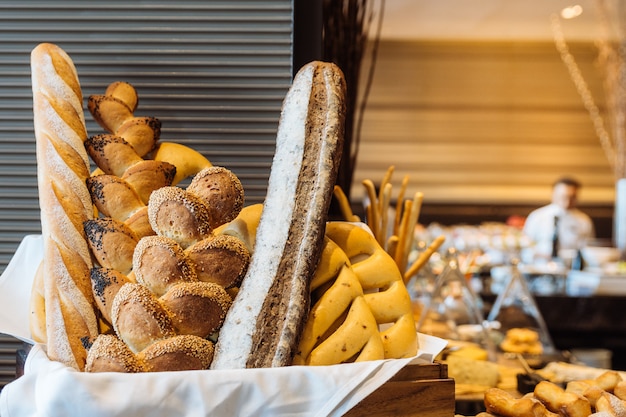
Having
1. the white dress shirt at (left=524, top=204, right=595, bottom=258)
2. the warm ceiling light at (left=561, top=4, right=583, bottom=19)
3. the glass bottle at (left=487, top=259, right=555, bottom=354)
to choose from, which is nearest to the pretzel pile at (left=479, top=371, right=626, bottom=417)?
the glass bottle at (left=487, top=259, right=555, bottom=354)

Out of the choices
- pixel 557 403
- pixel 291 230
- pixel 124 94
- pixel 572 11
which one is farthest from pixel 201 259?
pixel 572 11

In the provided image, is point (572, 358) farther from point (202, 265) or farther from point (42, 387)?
point (42, 387)

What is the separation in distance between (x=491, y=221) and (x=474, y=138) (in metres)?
0.85

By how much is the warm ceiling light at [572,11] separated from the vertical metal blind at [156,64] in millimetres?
5931

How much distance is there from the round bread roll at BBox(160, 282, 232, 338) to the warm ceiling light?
642 centimetres

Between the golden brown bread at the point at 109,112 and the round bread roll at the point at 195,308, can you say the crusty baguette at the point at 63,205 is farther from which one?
the round bread roll at the point at 195,308

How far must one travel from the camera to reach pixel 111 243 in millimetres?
968

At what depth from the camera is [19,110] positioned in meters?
1.34

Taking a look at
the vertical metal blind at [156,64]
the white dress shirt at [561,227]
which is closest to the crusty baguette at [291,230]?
the vertical metal blind at [156,64]

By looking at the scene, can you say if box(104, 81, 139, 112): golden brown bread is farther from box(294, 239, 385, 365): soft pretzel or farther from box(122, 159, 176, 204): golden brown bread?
box(294, 239, 385, 365): soft pretzel

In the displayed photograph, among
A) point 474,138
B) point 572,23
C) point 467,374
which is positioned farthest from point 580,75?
point 467,374

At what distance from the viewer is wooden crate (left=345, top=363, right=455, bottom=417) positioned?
35.1 inches

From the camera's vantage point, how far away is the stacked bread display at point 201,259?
0.89 m

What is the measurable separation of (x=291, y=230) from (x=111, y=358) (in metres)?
0.27
